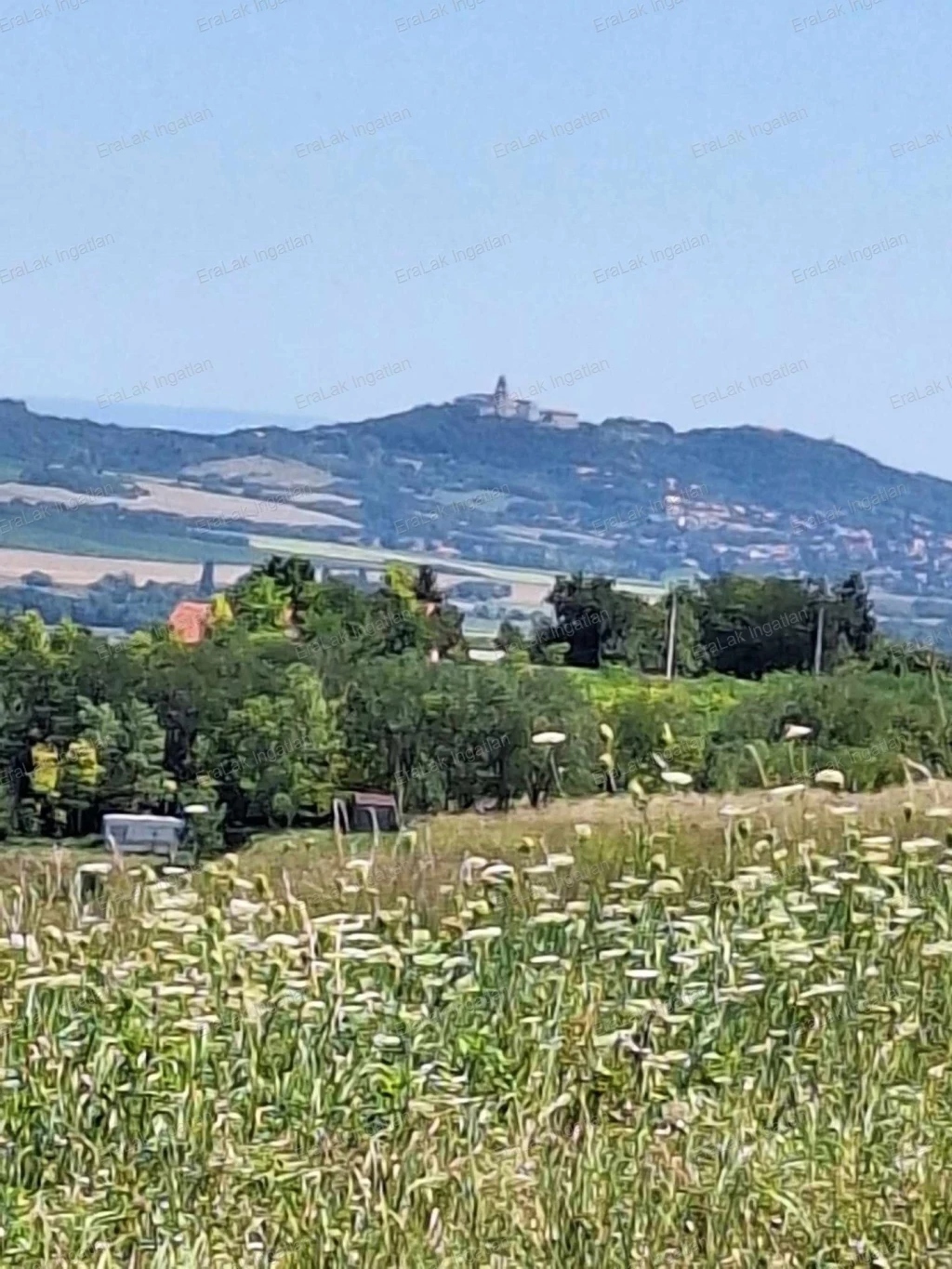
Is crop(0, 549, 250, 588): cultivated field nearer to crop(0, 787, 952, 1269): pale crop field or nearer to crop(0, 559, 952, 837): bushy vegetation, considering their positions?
crop(0, 559, 952, 837): bushy vegetation

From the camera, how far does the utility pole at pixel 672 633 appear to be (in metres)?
6.07

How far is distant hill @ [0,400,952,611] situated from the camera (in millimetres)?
6957

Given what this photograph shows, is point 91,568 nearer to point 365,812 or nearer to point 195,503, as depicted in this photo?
point 195,503

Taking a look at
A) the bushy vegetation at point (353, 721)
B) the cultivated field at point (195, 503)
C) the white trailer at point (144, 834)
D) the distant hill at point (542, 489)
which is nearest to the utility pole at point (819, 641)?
the distant hill at point (542, 489)

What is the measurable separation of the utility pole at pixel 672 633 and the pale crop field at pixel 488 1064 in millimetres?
2047

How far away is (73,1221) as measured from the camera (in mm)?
2637

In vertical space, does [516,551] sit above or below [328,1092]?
above

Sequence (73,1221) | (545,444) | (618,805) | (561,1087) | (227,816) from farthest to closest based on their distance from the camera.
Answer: (545,444) < (227,816) < (618,805) < (561,1087) < (73,1221)

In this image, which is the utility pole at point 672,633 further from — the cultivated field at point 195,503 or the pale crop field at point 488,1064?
the pale crop field at point 488,1064

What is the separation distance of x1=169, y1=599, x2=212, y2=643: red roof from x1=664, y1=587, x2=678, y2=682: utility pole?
1.60 metres

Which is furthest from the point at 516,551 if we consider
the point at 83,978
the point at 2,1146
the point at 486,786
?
the point at 2,1146

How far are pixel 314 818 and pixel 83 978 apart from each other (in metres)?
1.67

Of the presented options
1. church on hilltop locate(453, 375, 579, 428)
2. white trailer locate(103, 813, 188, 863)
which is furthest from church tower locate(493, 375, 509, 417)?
white trailer locate(103, 813, 188, 863)

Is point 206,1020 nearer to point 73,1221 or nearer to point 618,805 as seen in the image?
point 73,1221
